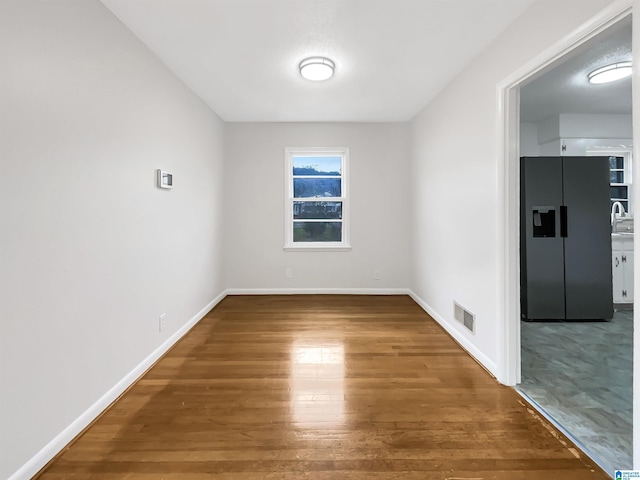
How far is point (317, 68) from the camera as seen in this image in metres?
2.74

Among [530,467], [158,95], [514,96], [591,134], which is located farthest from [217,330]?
[591,134]

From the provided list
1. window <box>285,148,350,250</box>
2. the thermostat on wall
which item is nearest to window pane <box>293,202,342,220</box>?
window <box>285,148,350,250</box>

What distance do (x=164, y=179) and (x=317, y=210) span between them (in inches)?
99.5

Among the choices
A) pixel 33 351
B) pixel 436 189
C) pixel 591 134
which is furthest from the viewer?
pixel 591 134

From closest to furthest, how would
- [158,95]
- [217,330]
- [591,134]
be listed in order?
[158,95], [217,330], [591,134]

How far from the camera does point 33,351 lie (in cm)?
146

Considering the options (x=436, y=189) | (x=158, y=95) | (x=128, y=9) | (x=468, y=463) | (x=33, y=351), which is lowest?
(x=468, y=463)

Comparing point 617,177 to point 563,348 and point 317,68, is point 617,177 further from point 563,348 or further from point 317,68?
point 317,68

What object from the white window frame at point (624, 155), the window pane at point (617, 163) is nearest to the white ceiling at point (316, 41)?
the white window frame at point (624, 155)

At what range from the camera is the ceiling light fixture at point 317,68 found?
266 centimetres

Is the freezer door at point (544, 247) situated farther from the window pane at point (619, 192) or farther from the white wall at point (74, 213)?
the white wall at point (74, 213)

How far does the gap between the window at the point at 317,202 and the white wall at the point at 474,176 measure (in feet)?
4.31

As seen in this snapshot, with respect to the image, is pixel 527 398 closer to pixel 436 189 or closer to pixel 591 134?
pixel 436 189

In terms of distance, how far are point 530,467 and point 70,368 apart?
7.64 feet
